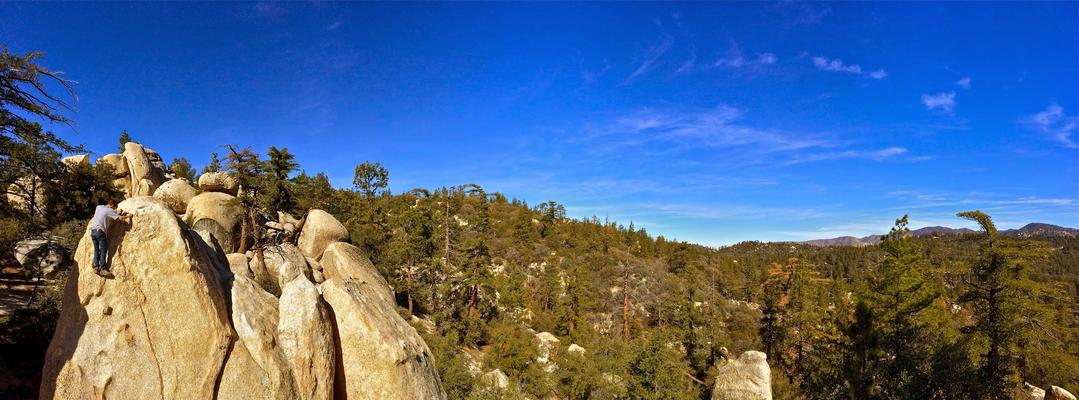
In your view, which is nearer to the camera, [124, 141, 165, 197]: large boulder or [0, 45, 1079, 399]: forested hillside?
[0, 45, 1079, 399]: forested hillside

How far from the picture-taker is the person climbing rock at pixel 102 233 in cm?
999

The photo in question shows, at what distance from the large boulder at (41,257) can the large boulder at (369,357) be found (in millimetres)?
15452

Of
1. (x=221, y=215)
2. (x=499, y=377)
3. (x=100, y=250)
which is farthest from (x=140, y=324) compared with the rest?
(x=499, y=377)

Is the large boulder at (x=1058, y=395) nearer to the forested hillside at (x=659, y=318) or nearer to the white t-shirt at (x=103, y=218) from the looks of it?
the forested hillside at (x=659, y=318)

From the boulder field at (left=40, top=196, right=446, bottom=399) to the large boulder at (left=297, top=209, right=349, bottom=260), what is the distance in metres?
15.9

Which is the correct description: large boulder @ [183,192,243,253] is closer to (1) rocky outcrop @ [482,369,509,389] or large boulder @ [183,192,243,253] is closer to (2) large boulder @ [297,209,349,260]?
(2) large boulder @ [297,209,349,260]

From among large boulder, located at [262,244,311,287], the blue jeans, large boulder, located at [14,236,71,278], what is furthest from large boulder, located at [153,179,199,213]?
the blue jeans

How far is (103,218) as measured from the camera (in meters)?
10.1

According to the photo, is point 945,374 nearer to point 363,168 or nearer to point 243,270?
point 243,270

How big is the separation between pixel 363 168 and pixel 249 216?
114 feet

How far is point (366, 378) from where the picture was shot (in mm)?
13000

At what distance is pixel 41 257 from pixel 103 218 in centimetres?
1481

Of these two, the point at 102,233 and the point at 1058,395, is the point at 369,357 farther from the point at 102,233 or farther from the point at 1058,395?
the point at 1058,395

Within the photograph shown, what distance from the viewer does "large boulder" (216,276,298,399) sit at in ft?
37.1
